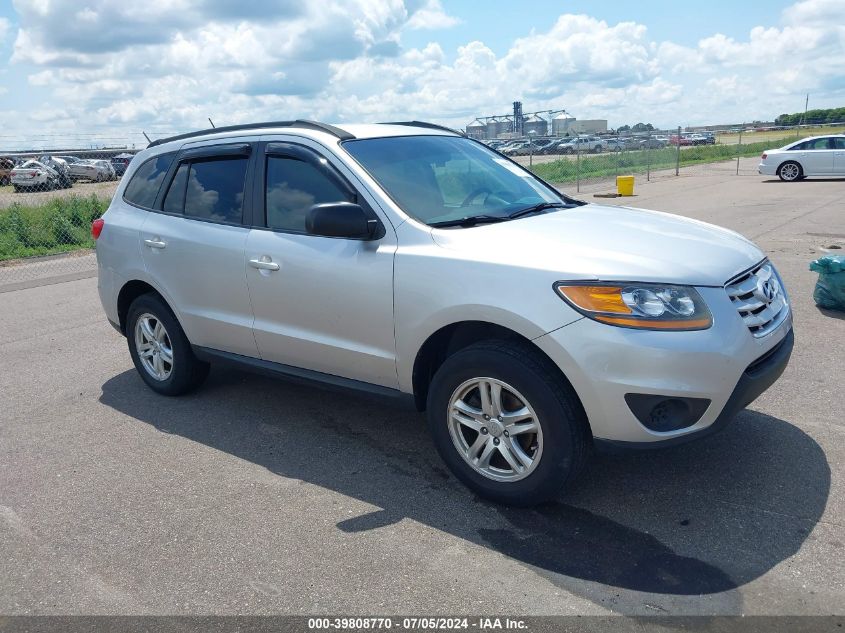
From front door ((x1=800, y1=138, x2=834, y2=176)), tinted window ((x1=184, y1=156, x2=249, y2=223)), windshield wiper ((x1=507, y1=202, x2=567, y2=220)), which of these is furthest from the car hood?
front door ((x1=800, y1=138, x2=834, y2=176))

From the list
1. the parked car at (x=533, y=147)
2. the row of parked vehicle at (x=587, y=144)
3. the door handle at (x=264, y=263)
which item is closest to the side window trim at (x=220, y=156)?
the door handle at (x=264, y=263)

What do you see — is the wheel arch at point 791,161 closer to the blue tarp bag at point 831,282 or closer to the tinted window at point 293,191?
the blue tarp bag at point 831,282

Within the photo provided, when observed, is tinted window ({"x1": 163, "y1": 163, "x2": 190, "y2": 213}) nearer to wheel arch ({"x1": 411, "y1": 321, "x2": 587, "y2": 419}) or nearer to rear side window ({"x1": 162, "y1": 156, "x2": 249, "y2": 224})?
rear side window ({"x1": 162, "y1": 156, "x2": 249, "y2": 224})

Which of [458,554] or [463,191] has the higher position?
[463,191]

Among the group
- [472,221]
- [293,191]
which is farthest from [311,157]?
[472,221]

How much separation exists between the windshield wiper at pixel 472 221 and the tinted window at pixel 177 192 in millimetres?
2141

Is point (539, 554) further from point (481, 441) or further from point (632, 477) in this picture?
point (632, 477)

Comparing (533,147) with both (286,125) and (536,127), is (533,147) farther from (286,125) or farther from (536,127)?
(286,125)

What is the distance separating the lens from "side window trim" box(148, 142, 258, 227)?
4703 mm

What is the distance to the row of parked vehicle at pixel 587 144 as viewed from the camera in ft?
95.8

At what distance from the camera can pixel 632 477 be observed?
3.96m

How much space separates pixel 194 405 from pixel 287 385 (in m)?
0.69

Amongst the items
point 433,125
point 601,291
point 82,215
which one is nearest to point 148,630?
point 601,291

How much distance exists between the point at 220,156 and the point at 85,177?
3609cm
